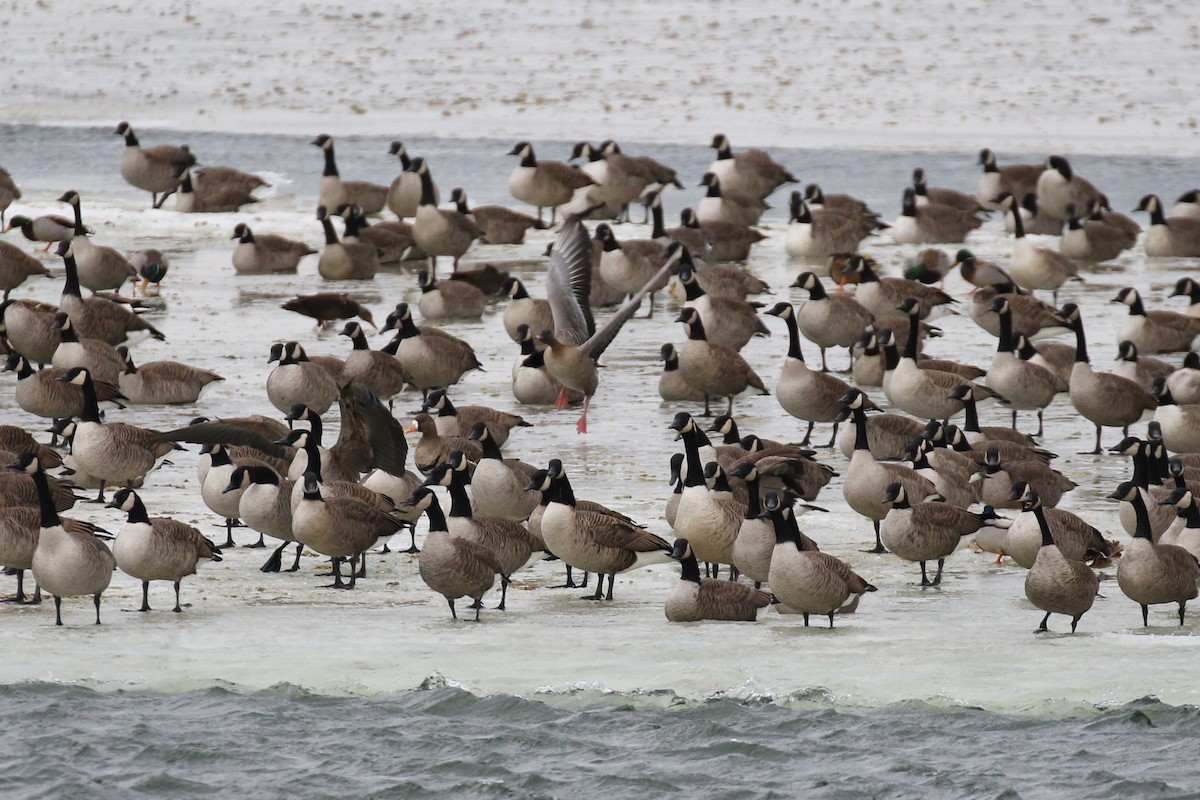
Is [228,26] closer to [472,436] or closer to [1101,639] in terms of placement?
[472,436]

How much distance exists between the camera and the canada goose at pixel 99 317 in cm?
1806

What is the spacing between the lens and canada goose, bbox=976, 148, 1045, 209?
28781 mm

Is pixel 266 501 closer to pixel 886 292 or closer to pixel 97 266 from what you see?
pixel 886 292

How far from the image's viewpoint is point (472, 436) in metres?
12.7

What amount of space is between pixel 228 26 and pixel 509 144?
12.0m

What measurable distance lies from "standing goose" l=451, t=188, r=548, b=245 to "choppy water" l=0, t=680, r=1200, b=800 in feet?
55.1

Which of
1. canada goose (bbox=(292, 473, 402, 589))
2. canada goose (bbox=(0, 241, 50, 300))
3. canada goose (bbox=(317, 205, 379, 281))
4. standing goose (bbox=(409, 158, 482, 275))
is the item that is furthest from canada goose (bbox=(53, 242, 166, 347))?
canada goose (bbox=(292, 473, 402, 589))

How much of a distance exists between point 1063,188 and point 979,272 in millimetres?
5532

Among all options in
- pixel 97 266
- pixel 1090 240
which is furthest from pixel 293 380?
pixel 1090 240

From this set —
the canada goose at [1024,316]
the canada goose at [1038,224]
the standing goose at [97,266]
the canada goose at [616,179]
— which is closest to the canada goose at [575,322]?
the canada goose at [1024,316]

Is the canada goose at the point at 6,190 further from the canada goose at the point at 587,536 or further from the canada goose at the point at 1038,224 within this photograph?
the canada goose at the point at 587,536

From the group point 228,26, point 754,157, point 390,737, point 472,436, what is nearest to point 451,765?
point 390,737

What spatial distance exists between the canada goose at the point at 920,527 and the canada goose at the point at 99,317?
9.88m

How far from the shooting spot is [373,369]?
54.3 ft
